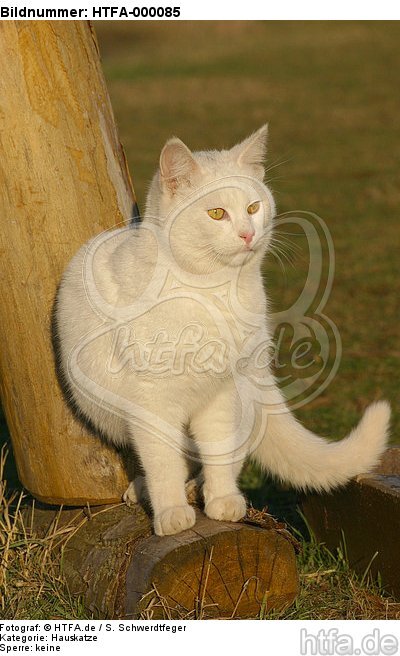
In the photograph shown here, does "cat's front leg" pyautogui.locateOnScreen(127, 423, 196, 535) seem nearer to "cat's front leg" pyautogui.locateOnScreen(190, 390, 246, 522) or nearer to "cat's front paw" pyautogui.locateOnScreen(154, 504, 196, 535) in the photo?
"cat's front paw" pyautogui.locateOnScreen(154, 504, 196, 535)

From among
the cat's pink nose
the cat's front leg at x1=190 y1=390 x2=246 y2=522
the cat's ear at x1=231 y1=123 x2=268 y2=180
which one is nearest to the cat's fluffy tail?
the cat's front leg at x1=190 y1=390 x2=246 y2=522

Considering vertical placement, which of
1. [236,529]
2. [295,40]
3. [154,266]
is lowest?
[236,529]

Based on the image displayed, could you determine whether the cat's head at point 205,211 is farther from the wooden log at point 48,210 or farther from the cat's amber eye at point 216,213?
the wooden log at point 48,210

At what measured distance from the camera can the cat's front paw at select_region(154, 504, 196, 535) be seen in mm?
3002

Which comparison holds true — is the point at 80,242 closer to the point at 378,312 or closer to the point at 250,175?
the point at 250,175

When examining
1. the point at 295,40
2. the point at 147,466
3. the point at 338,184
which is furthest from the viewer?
the point at 295,40

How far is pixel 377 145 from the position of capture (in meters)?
12.6

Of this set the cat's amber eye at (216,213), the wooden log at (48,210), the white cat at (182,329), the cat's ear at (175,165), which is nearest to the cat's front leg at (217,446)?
the white cat at (182,329)

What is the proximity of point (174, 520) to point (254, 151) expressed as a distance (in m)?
1.37

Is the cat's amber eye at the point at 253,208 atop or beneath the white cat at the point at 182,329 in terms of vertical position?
atop

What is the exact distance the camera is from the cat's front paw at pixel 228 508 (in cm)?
310

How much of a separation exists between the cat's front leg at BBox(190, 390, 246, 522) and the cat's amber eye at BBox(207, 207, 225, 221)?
63 cm

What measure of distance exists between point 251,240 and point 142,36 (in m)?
23.6

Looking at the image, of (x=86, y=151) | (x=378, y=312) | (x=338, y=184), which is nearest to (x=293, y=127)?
(x=338, y=184)
